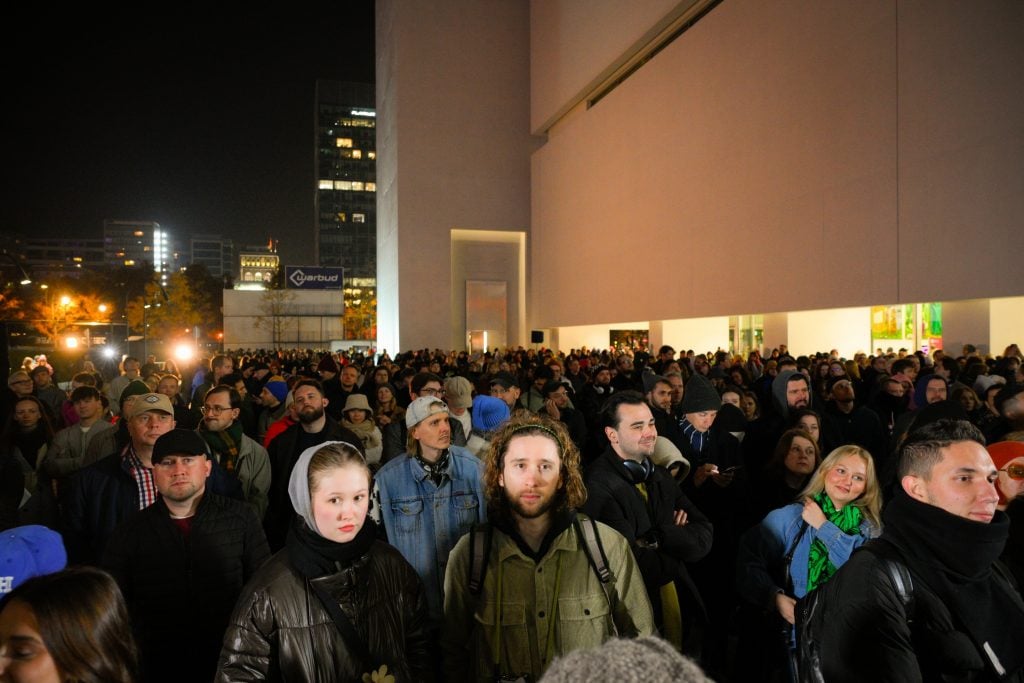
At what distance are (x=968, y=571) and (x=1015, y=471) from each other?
4.76 feet

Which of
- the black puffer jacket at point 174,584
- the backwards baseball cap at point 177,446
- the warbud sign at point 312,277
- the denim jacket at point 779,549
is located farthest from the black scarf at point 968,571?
the warbud sign at point 312,277

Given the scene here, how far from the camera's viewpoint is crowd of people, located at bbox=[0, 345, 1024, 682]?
213cm

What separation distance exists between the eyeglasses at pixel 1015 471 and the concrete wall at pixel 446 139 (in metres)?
37.6

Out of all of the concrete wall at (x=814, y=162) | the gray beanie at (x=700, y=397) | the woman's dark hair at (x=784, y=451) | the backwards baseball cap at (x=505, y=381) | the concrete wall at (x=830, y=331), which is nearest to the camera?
the woman's dark hair at (x=784, y=451)

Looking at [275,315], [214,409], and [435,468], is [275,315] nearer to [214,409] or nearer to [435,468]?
[214,409]

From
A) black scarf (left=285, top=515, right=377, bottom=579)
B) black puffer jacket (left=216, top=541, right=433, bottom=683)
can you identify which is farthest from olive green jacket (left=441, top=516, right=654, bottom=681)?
black scarf (left=285, top=515, right=377, bottom=579)

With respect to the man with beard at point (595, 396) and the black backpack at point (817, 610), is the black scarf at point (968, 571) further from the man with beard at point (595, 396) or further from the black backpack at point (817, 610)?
the man with beard at point (595, 396)

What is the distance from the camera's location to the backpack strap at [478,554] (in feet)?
8.76

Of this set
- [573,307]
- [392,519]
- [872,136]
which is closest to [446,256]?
[573,307]

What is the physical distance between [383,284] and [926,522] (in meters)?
47.3

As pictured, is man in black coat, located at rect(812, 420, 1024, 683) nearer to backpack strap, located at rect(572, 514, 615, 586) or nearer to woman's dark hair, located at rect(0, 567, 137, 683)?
backpack strap, located at rect(572, 514, 615, 586)

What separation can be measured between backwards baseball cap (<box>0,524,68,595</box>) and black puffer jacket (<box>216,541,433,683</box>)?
2.49 ft

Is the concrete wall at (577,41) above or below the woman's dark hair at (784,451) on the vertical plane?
above

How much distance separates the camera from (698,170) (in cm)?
2538
